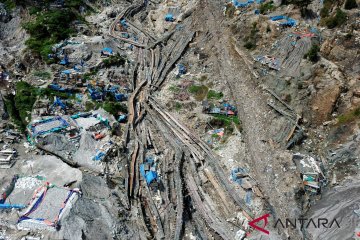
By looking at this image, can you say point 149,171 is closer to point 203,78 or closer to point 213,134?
point 213,134

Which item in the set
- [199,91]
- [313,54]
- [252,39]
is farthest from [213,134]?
[252,39]

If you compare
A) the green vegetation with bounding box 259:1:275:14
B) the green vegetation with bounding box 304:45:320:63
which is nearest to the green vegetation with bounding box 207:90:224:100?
the green vegetation with bounding box 304:45:320:63

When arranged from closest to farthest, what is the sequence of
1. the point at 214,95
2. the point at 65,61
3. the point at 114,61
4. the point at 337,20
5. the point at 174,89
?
1. the point at 337,20
2. the point at 214,95
3. the point at 174,89
4. the point at 65,61
5. the point at 114,61

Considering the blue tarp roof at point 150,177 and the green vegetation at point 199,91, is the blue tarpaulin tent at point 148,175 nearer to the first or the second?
the blue tarp roof at point 150,177

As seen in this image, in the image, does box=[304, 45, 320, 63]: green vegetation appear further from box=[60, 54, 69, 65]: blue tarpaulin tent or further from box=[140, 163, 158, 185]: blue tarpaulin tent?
box=[60, 54, 69, 65]: blue tarpaulin tent

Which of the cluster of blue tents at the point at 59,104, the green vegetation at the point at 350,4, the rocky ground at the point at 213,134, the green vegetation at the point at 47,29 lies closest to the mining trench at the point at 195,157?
the rocky ground at the point at 213,134
